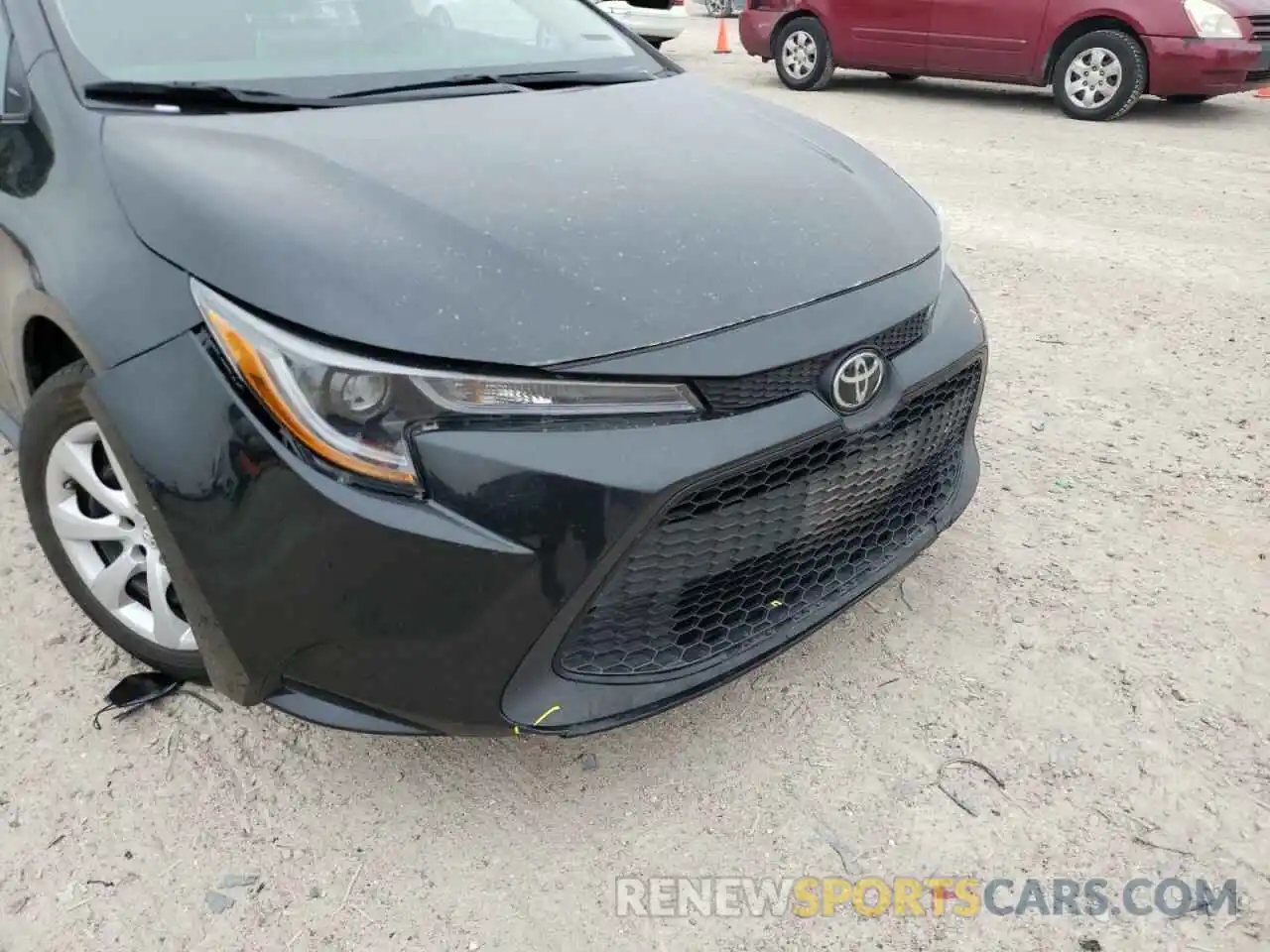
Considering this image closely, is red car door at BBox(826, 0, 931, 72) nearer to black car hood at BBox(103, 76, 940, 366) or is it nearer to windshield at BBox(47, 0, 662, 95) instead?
windshield at BBox(47, 0, 662, 95)

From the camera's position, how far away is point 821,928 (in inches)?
66.9

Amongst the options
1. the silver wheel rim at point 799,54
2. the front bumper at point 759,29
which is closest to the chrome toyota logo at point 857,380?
the silver wheel rim at point 799,54

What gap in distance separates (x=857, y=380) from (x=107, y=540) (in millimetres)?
1573

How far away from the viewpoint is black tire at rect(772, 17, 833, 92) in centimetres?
927

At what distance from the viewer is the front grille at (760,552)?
1663 mm

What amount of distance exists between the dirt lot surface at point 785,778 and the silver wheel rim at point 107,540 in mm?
211

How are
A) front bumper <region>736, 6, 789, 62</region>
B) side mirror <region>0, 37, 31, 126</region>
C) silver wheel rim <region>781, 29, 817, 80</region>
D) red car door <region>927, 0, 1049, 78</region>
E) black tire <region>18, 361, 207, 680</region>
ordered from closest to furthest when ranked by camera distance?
black tire <region>18, 361, 207, 680</region> < side mirror <region>0, 37, 31, 126</region> < red car door <region>927, 0, 1049, 78</region> < silver wheel rim <region>781, 29, 817, 80</region> < front bumper <region>736, 6, 789, 62</region>

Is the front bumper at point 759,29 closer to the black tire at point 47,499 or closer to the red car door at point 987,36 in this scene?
the red car door at point 987,36

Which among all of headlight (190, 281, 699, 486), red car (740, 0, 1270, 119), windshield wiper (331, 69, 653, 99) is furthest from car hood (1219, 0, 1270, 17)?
headlight (190, 281, 699, 486)

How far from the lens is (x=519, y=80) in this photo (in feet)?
8.14

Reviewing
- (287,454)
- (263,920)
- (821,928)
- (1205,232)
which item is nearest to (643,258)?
(287,454)

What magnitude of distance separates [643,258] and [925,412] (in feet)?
2.30

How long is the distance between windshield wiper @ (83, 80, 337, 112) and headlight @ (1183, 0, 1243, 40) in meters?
7.43

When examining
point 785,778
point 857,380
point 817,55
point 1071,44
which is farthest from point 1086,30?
point 785,778
